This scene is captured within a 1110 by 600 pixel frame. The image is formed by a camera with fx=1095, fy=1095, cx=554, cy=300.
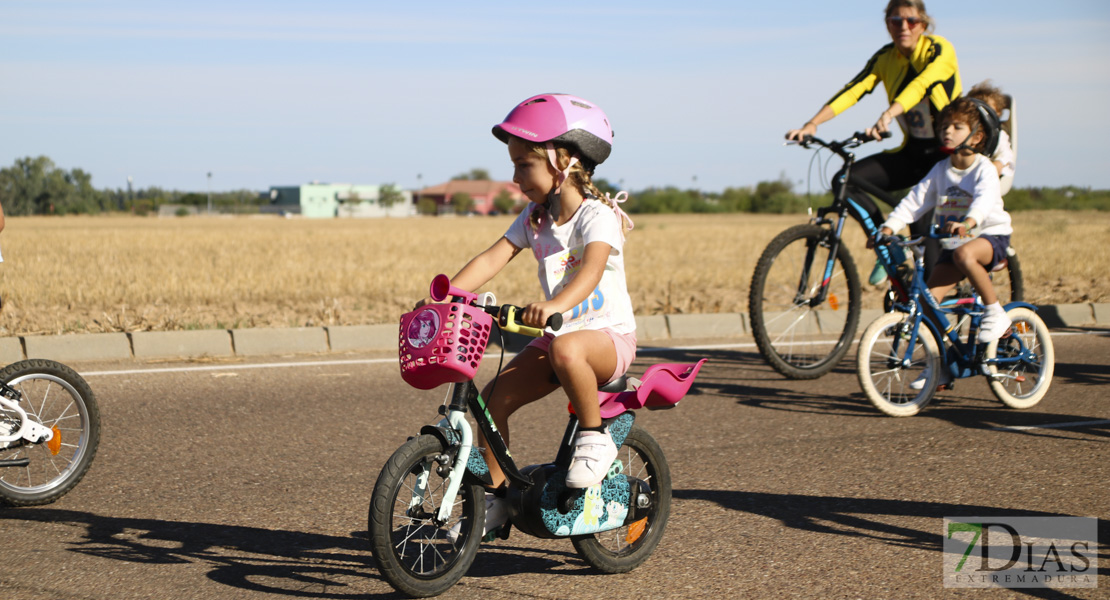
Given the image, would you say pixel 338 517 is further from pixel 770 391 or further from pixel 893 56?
pixel 893 56

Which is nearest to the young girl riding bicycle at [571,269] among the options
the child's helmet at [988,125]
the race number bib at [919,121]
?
the child's helmet at [988,125]

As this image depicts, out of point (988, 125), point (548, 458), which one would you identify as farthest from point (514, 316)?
point (988, 125)

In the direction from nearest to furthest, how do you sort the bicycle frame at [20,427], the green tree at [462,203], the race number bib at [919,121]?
the bicycle frame at [20,427], the race number bib at [919,121], the green tree at [462,203]

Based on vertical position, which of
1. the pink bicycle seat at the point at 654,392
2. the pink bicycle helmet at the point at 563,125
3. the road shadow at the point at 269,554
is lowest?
the road shadow at the point at 269,554

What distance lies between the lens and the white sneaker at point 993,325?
21.2 ft

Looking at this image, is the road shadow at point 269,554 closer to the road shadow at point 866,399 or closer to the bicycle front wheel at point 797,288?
the road shadow at point 866,399

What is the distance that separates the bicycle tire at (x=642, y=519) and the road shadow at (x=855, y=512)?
26.2 inches

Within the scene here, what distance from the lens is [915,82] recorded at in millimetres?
7410

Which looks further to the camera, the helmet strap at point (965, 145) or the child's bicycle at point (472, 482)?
the helmet strap at point (965, 145)

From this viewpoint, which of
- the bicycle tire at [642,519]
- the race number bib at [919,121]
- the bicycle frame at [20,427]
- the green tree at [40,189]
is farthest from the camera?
the green tree at [40,189]

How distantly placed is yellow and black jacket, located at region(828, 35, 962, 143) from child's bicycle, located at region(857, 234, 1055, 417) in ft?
4.06

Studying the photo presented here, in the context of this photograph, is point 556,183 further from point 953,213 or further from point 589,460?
point 953,213

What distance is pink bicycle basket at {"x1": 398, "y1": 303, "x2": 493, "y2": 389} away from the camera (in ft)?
10.7

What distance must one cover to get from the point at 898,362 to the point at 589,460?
3342mm
